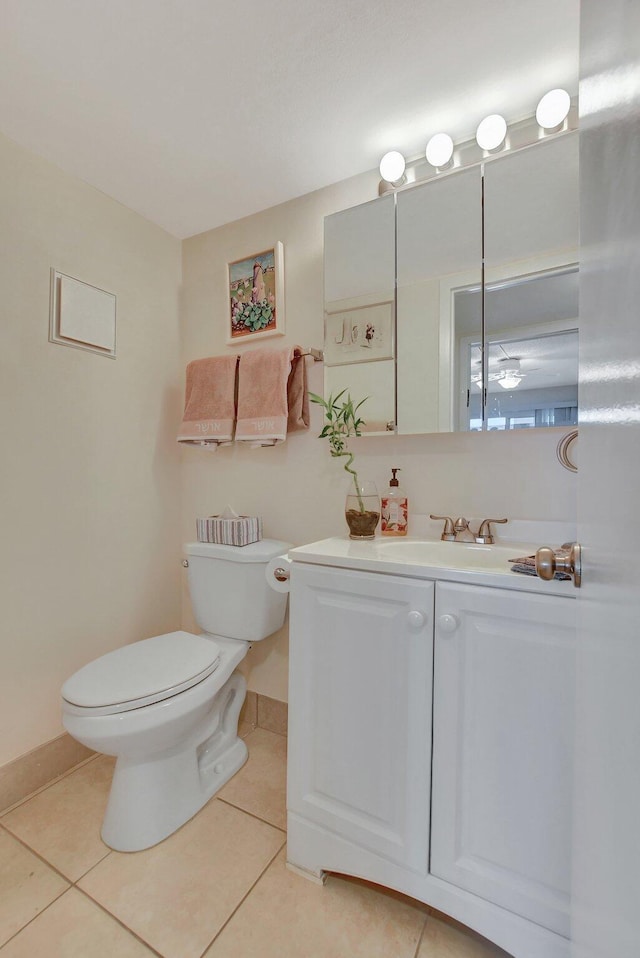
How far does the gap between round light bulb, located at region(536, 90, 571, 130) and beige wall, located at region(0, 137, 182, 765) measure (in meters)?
1.53

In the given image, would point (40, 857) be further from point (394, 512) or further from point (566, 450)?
point (566, 450)

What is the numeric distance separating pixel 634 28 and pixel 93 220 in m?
1.91

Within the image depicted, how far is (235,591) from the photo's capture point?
5.03 feet

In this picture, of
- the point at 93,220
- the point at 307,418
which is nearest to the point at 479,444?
the point at 307,418

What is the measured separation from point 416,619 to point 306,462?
860mm

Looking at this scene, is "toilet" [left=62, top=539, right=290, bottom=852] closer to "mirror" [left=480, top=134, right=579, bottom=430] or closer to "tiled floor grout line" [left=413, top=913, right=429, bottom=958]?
"tiled floor grout line" [left=413, top=913, right=429, bottom=958]

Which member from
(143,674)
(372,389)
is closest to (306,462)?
(372,389)

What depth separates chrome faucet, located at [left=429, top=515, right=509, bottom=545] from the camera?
126cm

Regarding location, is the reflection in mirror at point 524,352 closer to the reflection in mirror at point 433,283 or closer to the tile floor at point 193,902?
the reflection in mirror at point 433,283

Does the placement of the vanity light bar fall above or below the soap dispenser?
above

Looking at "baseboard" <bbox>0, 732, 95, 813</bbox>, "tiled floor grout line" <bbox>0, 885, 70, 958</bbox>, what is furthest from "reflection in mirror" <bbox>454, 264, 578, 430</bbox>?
"baseboard" <bbox>0, 732, 95, 813</bbox>

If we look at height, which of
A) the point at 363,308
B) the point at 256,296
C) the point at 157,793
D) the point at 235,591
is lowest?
the point at 157,793

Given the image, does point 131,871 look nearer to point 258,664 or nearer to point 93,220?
point 258,664

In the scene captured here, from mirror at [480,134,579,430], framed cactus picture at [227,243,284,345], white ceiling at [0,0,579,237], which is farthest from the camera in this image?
framed cactus picture at [227,243,284,345]
